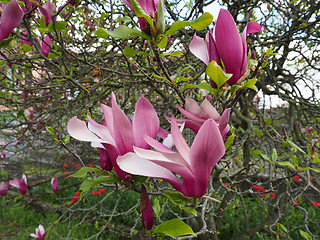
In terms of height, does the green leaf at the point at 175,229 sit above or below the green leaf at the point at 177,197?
below

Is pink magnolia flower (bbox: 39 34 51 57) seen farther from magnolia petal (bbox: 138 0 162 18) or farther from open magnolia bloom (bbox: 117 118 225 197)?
open magnolia bloom (bbox: 117 118 225 197)

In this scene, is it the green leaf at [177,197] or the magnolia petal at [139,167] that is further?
the green leaf at [177,197]

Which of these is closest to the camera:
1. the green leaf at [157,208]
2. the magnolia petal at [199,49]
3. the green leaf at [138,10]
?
the green leaf at [138,10]

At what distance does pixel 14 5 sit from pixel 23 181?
2.00 m

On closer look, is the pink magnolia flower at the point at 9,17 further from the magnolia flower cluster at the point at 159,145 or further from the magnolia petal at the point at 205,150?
the magnolia petal at the point at 205,150

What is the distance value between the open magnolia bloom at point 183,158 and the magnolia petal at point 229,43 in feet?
0.77

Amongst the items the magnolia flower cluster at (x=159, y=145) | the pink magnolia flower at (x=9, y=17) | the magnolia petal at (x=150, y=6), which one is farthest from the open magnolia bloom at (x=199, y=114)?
the pink magnolia flower at (x=9, y=17)

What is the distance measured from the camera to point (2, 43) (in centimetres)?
78

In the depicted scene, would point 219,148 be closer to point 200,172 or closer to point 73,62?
point 200,172

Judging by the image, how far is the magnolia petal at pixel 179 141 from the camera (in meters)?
0.42

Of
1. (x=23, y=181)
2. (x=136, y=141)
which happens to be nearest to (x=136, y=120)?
(x=136, y=141)

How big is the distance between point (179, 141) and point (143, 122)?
12 cm

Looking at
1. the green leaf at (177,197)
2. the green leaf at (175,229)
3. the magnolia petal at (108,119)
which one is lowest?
the green leaf at (175,229)

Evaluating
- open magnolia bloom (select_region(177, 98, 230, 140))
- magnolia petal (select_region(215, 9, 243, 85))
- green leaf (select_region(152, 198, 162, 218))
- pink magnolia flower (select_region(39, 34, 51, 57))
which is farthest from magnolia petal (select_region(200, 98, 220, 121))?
pink magnolia flower (select_region(39, 34, 51, 57))
